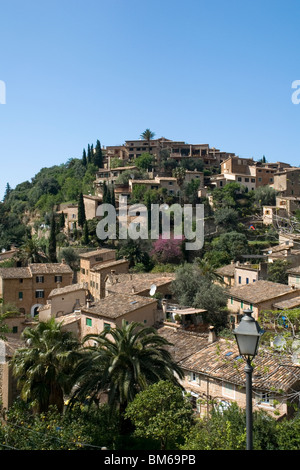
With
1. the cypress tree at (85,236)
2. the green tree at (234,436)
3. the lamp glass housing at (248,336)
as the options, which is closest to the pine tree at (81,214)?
the cypress tree at (85,236)

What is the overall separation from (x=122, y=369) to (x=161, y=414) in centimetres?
292

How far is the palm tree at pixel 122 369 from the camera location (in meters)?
15.5

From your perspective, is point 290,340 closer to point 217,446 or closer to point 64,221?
point 217,446

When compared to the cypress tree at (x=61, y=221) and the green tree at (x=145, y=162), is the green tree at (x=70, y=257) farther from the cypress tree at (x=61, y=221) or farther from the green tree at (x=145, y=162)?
the green tree at (x=145, y=162)

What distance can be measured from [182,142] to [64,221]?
33.5 metres

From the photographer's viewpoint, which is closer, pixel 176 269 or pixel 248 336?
pixel 248 336

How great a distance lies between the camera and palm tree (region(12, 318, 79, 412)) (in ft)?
51.2

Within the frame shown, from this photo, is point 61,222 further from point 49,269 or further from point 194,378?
point 194,378

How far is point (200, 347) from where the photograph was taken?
2114 centimetres

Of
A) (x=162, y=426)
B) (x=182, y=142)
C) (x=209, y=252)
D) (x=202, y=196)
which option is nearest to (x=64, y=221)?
(x=202, y=196)

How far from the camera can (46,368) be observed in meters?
15.9

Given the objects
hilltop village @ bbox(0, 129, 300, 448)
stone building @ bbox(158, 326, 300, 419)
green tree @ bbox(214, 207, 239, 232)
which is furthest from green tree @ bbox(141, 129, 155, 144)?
stone building @ bbox(158, 326, 300, 419)

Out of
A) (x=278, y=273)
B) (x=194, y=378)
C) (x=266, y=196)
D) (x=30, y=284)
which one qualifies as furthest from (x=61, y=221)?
(x=194, y=378)

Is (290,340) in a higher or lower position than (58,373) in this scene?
higher
